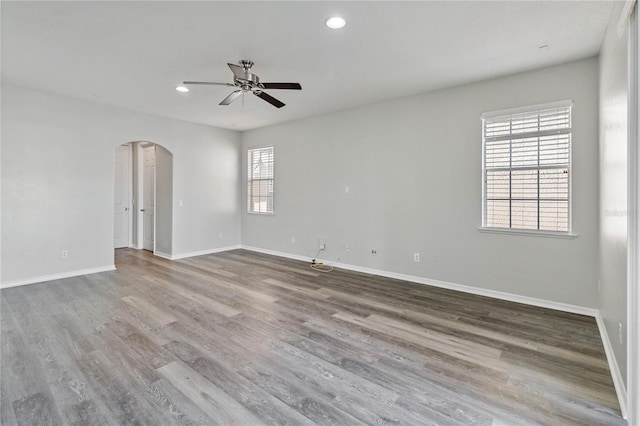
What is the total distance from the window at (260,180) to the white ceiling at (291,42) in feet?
7.93

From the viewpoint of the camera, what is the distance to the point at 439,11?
247 cm

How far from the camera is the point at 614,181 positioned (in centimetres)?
227

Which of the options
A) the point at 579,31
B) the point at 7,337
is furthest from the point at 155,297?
the point at 579,31

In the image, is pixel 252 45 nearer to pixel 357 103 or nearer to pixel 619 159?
pixel 357 103

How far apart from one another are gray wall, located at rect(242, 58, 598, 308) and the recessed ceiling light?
2.18 m

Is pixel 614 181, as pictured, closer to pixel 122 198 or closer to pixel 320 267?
pixel 320 267

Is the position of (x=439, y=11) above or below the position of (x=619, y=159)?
above

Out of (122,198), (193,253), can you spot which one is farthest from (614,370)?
(122,198)

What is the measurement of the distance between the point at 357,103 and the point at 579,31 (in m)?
2.78

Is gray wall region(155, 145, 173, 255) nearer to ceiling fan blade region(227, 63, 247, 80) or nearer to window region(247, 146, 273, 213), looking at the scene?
window region(247, 146, 273, 213)

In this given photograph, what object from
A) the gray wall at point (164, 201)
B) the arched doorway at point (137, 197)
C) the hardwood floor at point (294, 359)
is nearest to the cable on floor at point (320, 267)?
the hardwood floor at point (294, 359)

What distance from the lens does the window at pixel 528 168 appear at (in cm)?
347

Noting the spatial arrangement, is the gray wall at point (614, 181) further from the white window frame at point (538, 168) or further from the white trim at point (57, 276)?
the white trim at point (57, 276)

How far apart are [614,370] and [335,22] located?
3367mm
